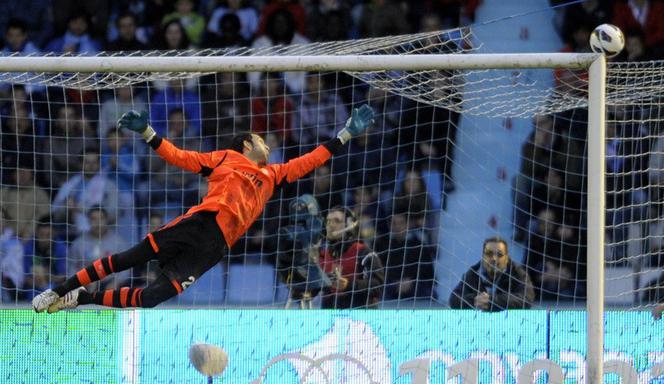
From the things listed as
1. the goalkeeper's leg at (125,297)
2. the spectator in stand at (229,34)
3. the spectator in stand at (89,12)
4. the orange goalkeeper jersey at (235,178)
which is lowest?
the goalkeeper's leg at (125,297)

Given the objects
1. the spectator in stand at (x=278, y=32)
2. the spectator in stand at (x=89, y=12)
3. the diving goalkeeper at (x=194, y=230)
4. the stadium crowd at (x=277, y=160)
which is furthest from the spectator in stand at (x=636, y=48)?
the spectator in stand at (x=89, y=12)

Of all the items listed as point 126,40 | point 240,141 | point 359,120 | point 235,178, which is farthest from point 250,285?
point 126,40

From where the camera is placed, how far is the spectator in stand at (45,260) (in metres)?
10.5

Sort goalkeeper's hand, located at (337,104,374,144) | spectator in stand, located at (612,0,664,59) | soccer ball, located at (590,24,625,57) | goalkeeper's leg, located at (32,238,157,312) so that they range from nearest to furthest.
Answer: soccer ball, located at (590,24,625,57) < goalkeeper's leg, located at (32,238,157,312) < goalkeeper's hand, located at (337,104,374,144) < spectator in stand, located at (612,0,664,59)

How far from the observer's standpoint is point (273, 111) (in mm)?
11445

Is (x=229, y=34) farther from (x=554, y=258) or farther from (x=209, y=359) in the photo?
(x=209, y=359)

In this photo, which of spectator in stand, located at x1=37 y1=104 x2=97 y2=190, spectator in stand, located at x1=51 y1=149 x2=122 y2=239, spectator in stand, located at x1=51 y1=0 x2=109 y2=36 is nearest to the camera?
spectator in stand, located at x1=51 y1=149 x2=122 y2=239

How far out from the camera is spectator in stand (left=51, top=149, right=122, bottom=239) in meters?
10.7

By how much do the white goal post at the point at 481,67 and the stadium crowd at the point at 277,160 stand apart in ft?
7.75

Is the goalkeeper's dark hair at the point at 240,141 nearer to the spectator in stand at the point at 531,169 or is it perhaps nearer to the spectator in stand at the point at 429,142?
the spectator in stand at the point at 429,142

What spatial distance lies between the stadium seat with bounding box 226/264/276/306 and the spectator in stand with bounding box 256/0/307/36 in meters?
2.62

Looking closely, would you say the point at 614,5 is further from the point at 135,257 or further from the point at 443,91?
the point at 135,257

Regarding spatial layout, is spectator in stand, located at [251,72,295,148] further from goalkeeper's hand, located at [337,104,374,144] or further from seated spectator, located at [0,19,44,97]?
goalkeeper's hand, located at [337,104,374,144]

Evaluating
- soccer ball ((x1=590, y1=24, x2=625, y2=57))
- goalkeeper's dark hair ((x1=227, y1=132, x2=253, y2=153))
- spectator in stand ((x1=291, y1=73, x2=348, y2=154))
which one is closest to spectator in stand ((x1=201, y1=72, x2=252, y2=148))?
spectator in stand ((x1=291, y1=73, x2=348, y2=154))
